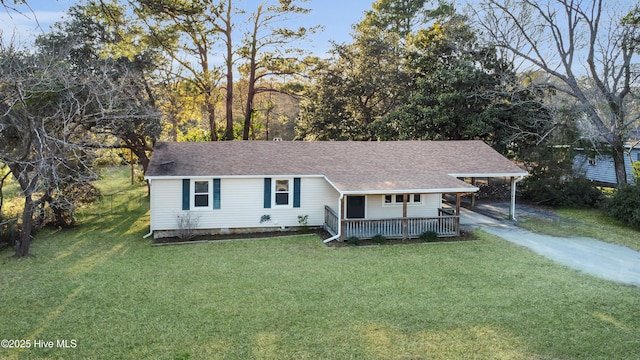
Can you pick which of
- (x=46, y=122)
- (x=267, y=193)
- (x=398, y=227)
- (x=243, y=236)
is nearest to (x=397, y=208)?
(x=398, y=227)

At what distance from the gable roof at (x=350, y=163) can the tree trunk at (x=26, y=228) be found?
11.4 feet

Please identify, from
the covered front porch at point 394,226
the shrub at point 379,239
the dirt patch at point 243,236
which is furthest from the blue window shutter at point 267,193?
the shrub at point 379,239

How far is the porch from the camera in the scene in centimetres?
1485

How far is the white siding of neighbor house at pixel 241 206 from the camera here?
1525 centimetres

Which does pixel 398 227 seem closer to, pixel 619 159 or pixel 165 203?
pixel 165 203

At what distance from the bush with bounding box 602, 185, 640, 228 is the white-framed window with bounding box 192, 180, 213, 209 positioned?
16.2 meters

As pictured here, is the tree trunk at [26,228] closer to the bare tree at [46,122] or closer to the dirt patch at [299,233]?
the bare tree at [46,122]

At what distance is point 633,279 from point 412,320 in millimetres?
6760

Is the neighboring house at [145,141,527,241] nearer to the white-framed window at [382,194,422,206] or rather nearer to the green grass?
the white-framed window at [382,194,422,206]

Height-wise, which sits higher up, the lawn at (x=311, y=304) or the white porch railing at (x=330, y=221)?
the white porch railing at (x=330, y=221)

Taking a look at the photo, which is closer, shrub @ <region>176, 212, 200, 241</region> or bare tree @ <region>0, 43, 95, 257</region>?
bare tree @ <region>0, 43, 95, 257</region>

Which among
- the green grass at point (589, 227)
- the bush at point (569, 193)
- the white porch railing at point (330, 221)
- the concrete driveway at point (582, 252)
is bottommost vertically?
the concrete driveway at point (582, 252)


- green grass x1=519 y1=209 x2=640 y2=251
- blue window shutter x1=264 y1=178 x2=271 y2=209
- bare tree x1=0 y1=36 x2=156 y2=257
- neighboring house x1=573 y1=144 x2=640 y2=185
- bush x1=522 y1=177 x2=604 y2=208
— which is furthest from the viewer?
neighboring house x1=573 y1=144 x2=640 y2=185

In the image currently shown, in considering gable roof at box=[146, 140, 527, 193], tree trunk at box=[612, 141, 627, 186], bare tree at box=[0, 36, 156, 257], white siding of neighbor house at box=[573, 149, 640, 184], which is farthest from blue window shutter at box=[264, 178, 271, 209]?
white siding of neighbor house at box=[573, 149, 640, 184]
